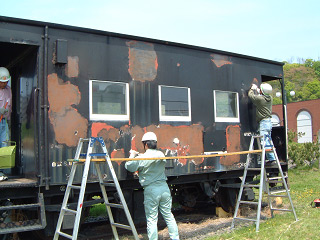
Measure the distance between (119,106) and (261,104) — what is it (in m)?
3.36

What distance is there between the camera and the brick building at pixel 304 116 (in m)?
38.0

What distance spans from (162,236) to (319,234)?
2.60 m

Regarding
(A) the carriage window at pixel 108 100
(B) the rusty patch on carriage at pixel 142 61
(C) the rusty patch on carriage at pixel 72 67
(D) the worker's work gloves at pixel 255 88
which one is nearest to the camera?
(C) the rusty patch on carriage at pixel 72 67

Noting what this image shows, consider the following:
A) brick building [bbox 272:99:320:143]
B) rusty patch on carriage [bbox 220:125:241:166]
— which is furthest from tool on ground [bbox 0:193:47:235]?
brick building [bbox 272:99:320:143]

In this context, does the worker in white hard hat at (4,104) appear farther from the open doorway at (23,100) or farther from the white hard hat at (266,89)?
the white hard hat at (266,89)

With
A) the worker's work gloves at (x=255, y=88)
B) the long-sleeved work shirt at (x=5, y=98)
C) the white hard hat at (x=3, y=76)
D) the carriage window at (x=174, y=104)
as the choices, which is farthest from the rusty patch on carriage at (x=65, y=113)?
the worker's work gloves at (x=255, y=88)

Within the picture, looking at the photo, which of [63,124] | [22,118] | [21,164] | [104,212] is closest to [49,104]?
[63,124]

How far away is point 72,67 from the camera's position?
5816 millimetres

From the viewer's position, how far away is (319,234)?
5949 mm

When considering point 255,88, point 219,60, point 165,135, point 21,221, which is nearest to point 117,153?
point 165,135

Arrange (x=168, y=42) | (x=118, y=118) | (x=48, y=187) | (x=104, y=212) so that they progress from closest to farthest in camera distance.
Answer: (x=48, y=187), (x=118, y=118), (x=168, y=42), (x=104, y=212)

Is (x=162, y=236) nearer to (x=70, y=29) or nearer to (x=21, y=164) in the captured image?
(x=21, y=164)

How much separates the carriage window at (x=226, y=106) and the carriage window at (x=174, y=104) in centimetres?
78

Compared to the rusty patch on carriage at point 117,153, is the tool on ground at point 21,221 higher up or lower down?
lower down
